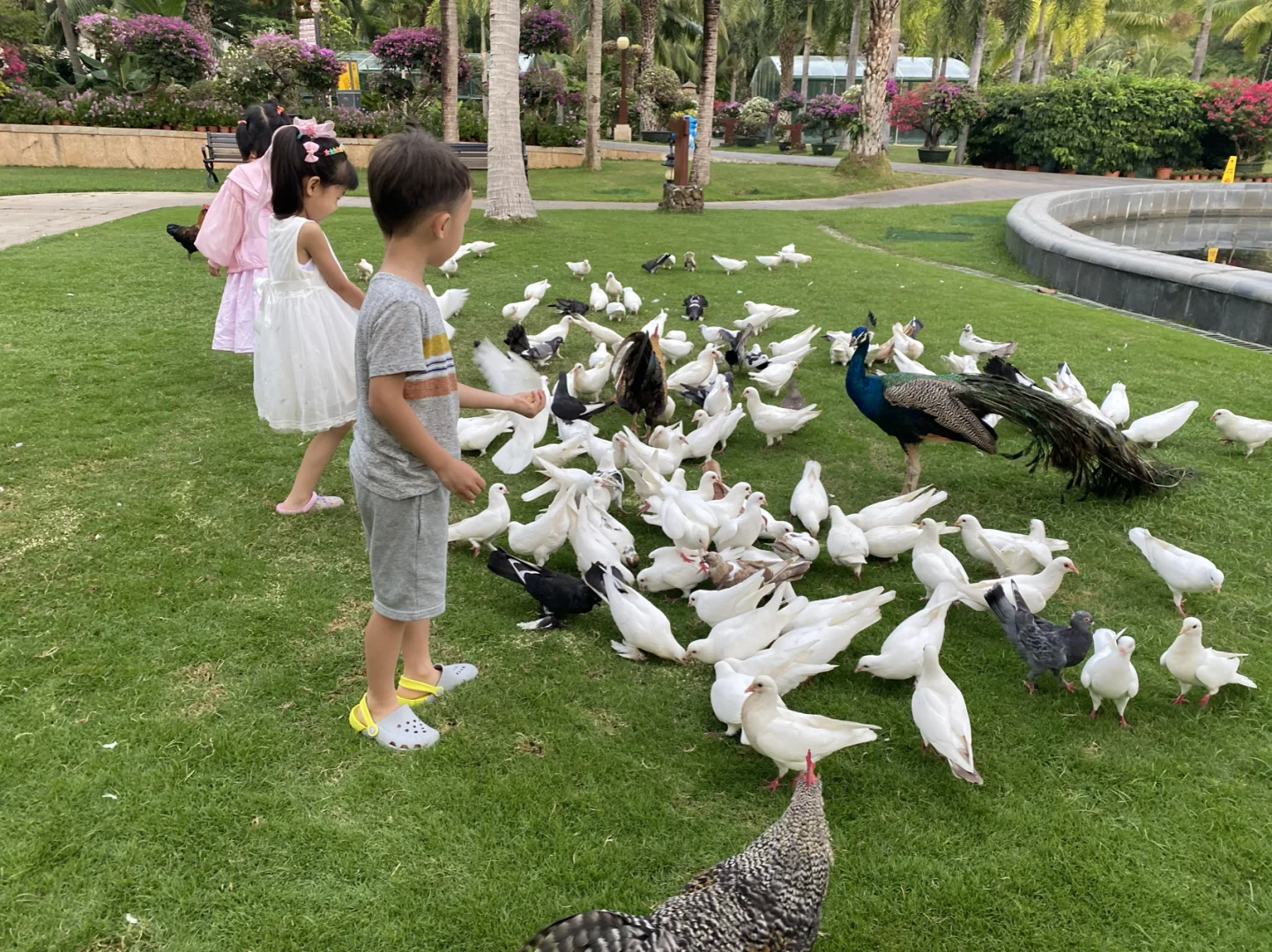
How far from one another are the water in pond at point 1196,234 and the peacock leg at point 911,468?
41.3ft

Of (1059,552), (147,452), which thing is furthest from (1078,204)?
(147,452)

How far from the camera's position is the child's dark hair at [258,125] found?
494 centimetres

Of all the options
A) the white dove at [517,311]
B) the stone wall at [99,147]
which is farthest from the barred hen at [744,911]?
the stone wall at [99,147]

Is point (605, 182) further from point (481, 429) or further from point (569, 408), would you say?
point (481, 429)

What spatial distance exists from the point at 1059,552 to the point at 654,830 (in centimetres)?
302

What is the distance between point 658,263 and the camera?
36.3ft

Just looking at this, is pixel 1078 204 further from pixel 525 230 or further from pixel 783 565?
pixel 783 565

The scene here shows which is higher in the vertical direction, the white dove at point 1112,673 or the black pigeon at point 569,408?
the black pigeon at point 569,408

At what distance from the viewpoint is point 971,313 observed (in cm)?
969

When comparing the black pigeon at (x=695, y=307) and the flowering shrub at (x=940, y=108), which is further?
the flowering shrub at (x=940, y=108)

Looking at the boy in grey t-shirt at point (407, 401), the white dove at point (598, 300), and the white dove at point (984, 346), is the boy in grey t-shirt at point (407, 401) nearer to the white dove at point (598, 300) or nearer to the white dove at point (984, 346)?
the white dove at point (984, 346)

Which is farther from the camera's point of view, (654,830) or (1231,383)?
(1231,383)

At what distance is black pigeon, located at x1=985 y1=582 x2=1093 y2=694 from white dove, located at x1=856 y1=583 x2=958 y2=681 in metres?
0.31

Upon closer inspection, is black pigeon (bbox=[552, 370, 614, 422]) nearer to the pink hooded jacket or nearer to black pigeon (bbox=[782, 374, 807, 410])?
black pigeon (bbox=[782, 374, 807, 410])
